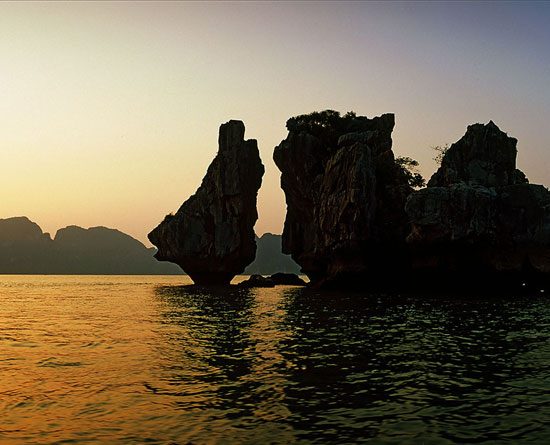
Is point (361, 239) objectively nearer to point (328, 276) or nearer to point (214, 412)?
point (328, 276)

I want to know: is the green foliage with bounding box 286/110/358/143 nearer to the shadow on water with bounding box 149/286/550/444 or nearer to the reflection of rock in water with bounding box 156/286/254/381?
the reflection of rock in water with bounding box 156/286/254/381

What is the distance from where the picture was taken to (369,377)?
61.9 ft

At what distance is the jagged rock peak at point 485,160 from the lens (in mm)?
77750

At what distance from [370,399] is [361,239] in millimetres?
57351

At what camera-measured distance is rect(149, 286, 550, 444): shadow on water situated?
13.1 meters

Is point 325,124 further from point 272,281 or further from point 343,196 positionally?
point 272,281

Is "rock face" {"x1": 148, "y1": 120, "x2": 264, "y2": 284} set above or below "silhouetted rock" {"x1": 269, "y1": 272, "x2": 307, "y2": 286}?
above

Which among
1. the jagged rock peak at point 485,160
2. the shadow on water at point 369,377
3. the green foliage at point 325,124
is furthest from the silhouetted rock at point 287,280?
the shadow on water at point 369,377

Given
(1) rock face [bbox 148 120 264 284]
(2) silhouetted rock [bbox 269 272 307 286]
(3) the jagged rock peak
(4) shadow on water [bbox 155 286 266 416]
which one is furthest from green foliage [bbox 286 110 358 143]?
(4) shadow on water [bbox 155 286 266 416]

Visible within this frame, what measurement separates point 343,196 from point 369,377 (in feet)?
191

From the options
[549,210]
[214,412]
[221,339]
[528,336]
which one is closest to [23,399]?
[214,412]

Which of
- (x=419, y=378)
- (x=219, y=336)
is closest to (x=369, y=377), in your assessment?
(x=419, y=378)

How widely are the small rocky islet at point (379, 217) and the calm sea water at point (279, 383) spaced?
110ft

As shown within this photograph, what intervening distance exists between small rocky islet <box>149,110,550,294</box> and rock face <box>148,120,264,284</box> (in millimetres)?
232
